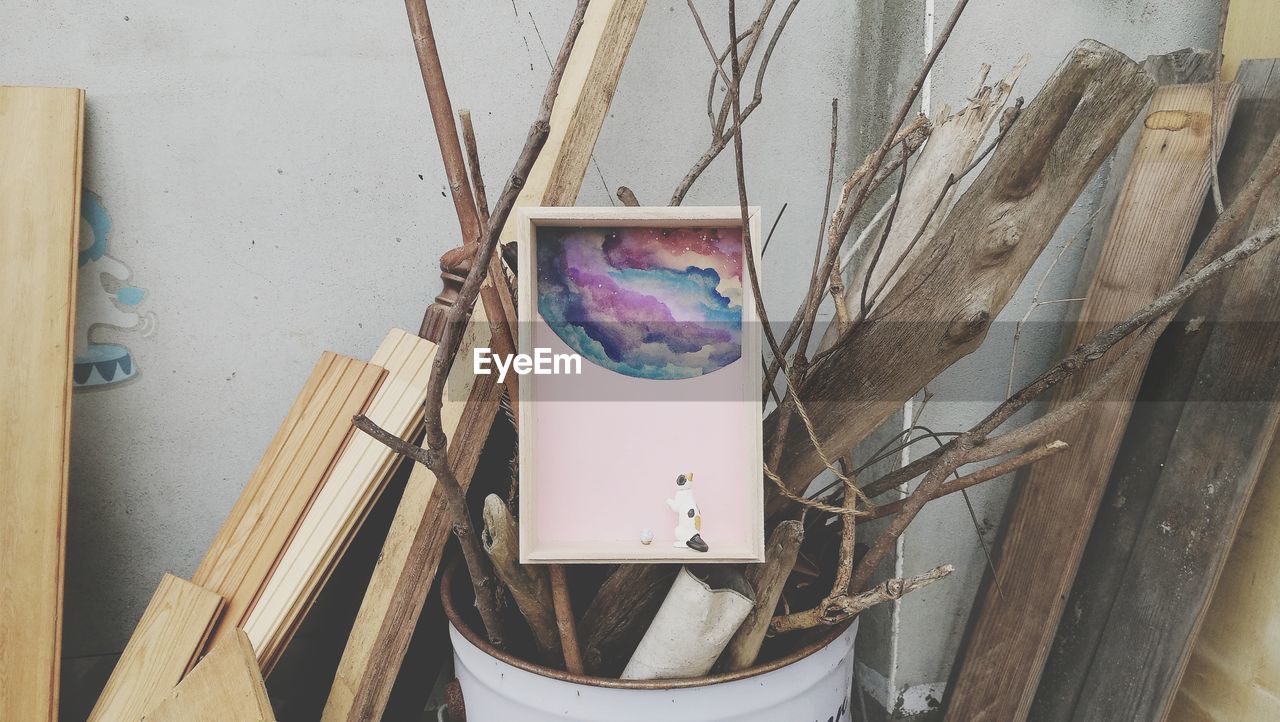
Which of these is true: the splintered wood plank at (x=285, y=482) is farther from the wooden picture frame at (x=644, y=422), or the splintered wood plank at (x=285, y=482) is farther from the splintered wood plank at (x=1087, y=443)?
the splintered wood plank at (x=1087, y=443)

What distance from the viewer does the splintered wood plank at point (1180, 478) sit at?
1.21 metres

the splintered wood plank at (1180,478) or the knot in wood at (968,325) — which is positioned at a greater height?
the knot in wood at (968,325)

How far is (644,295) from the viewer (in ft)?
3.15

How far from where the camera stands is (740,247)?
0.97 metres

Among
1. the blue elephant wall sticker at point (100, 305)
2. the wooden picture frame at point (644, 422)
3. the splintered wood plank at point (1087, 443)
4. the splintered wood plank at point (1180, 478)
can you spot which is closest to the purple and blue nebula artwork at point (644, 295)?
the wooden picture frame at point (644, 422)

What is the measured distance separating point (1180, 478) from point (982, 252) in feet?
2.04

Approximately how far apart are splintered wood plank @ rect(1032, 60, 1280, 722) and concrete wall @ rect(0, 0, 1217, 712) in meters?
0.22

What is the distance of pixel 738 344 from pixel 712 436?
0.40ft

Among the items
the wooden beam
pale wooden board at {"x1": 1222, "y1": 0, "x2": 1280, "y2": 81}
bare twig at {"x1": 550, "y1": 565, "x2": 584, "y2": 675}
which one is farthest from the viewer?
pale wooden board at {"x1": 1222, "y1": 0, "x2": 1280, "y2": 81}

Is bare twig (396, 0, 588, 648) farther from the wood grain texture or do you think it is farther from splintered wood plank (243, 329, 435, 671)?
the wood grain texture

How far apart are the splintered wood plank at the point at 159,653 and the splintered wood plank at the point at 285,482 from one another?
28mm

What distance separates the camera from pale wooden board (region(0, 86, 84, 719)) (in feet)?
4.05

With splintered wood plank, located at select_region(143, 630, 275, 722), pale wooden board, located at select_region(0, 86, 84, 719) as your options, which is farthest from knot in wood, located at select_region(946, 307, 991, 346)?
pale wooden board, located at select_region(0, 86, 84, 719)

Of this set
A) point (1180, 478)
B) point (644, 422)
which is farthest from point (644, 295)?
point (1180, 478)
